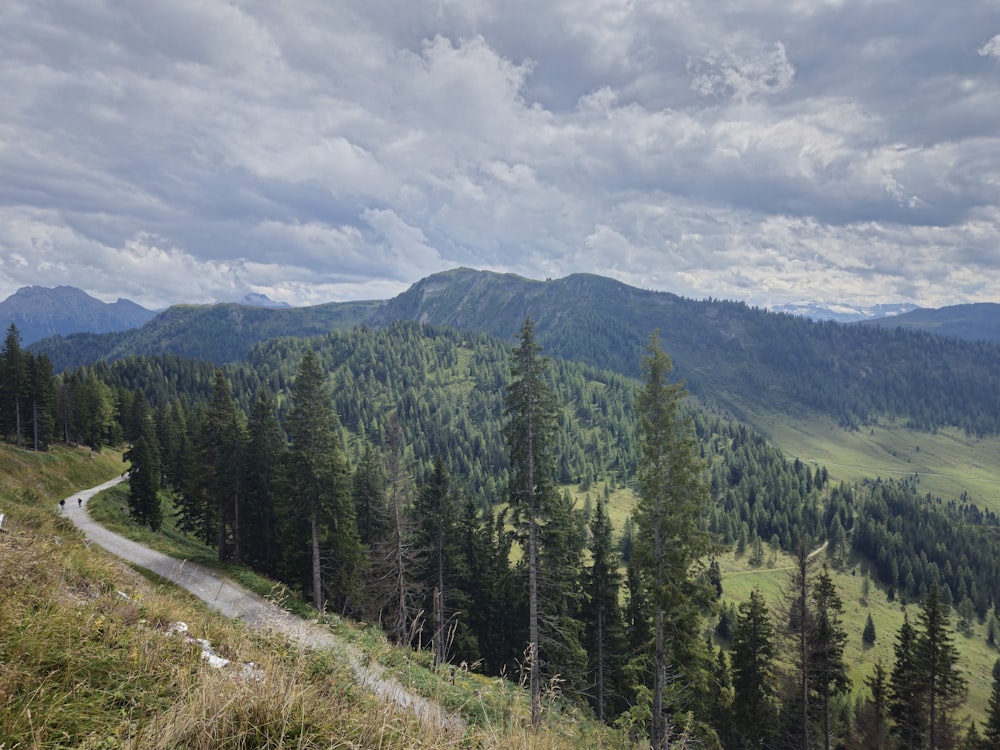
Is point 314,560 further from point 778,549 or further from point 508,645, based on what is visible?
point 778,549

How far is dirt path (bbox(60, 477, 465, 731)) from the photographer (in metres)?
5.15

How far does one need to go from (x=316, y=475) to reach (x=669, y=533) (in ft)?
69.2

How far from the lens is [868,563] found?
465 ft

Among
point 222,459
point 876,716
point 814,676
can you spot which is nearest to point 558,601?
point 814,676

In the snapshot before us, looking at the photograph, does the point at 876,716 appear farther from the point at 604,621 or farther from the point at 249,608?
the point at 249,608

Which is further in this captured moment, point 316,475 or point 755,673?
point 755,673

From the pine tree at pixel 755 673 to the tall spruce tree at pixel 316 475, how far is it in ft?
93.4

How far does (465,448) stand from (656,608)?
166570mm

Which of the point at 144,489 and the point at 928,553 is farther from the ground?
the point at 144,489

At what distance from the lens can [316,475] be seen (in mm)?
29562

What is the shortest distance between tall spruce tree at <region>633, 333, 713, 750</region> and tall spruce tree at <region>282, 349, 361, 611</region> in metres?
19.3

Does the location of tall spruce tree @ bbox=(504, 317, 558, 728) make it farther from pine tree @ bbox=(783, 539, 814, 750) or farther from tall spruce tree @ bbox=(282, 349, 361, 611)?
pine tree @ bbox=(783, 539, 814, 750)

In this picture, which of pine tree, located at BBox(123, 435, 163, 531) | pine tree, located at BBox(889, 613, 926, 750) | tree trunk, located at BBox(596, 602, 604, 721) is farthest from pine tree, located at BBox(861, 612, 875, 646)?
pine tree, located at BBox(123, 435, 163, 531)

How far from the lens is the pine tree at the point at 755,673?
32906mm
